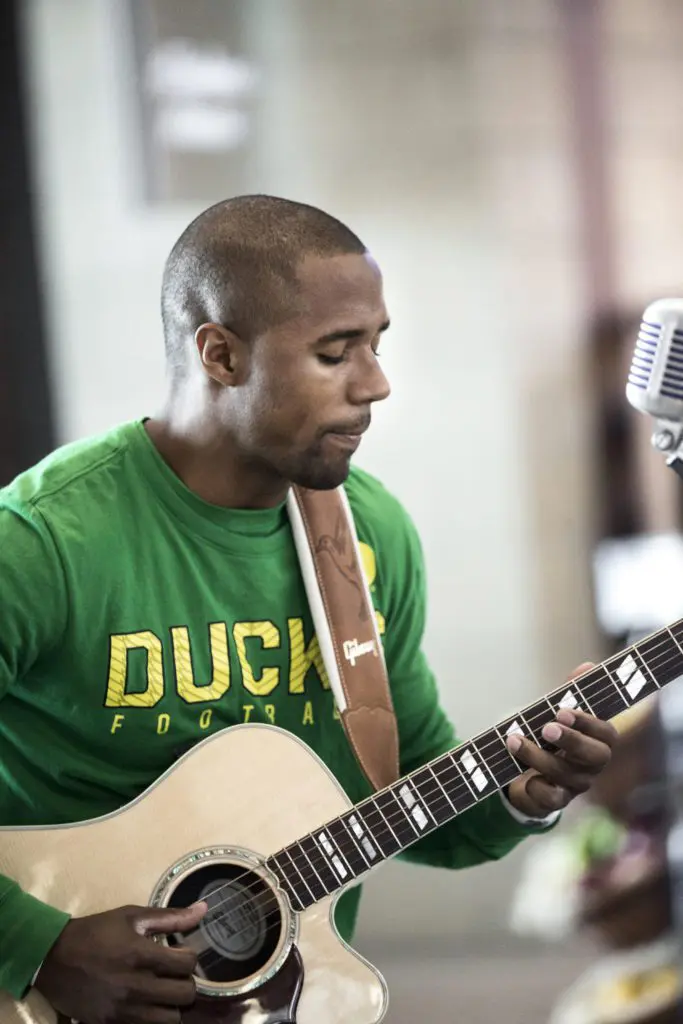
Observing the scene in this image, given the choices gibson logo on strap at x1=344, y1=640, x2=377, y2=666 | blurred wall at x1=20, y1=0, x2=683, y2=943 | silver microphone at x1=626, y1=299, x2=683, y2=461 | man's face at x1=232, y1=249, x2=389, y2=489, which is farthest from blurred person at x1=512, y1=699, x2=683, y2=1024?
silver microphone at x1=626, y1=299, x2=683, y2=461

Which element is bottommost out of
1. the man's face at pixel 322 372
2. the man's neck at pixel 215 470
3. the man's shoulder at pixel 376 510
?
the man's shoulder at pixel 376 510

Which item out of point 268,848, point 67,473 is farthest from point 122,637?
point 268,848

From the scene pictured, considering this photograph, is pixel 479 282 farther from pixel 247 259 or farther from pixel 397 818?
pixel 397 818

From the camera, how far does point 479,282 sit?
13.9 ft

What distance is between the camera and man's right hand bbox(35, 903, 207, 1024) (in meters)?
1.57

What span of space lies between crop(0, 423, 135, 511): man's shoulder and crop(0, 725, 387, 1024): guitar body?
0.38m

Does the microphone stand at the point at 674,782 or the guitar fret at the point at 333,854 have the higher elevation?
the guitar fret at the point at 333,854

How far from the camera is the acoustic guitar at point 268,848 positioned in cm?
164

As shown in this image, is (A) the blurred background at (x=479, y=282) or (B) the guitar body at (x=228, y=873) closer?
(B) the guitar body at (x=228, y=873)

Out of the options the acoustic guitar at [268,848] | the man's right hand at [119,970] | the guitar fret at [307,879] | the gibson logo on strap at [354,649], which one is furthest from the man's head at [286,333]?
the man's right hand at [119,970]

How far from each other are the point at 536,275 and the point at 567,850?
72.0 inches

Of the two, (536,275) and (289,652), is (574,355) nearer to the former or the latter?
(536,275)

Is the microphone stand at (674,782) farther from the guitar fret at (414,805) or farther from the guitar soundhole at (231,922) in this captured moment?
the guitar soundhole at (231,922)

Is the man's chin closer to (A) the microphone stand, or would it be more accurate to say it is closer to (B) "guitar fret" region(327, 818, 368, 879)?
(B) "guitar fret" region(327, 818, 368, 879)
